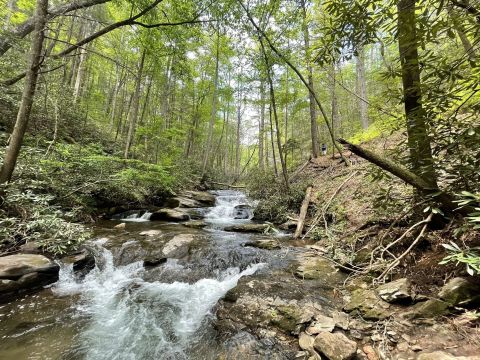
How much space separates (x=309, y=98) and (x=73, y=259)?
1411cm

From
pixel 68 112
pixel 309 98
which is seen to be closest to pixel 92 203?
pixel 68 112

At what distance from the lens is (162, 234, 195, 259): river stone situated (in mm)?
6148

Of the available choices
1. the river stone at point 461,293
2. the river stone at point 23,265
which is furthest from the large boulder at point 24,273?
the river stone at point 461,293

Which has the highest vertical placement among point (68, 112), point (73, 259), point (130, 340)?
point (68, 112)

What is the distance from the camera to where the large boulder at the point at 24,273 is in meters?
4.12

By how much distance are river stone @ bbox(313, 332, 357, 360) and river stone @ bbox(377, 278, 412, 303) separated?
0.92 metres

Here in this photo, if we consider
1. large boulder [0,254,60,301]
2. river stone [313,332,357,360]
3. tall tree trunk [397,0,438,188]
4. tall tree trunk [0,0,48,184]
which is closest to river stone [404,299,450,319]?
river stone [313,332,357,360]

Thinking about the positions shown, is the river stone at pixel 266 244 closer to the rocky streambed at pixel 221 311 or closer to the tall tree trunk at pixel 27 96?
the rocky streambed at pixel 221 311

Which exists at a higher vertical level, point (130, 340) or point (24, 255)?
point (24, 255)

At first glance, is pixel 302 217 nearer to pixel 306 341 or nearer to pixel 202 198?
pixel 306 341

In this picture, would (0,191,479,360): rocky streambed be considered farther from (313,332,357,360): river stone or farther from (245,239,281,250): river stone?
(245,239,281,250): river stone

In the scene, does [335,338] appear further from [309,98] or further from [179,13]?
[309,98]

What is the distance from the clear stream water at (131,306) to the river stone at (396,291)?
2368 mm

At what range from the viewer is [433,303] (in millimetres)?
2803
